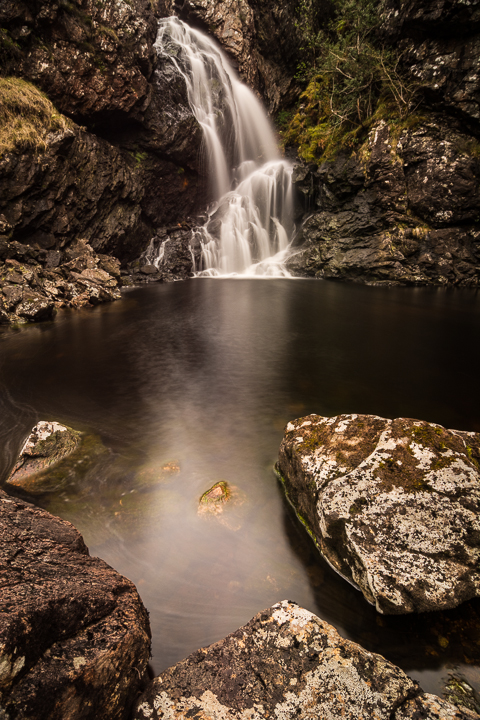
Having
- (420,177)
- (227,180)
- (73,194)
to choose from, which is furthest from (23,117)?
(420,177)

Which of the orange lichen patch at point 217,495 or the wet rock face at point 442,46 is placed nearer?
the orange lichen patch at point 217,495

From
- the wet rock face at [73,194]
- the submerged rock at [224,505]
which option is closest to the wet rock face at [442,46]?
the wet rock face at [73,194]

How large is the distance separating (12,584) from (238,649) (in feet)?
3.77

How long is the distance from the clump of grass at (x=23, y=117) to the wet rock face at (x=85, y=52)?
29.2 inches

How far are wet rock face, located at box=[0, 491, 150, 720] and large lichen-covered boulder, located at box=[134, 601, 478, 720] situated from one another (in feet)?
0.73

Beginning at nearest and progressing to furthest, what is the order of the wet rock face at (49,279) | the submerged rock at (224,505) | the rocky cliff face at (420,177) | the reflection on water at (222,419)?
the reflection on water at (222,419), the submerged rock at (224,505), the wet rock face at (49,279), the rocky cliff face at (420,177)

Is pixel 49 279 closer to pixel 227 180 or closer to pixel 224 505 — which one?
pixel 224 505

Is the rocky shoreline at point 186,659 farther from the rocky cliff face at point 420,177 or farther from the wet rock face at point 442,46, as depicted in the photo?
the wet rock face at point 442,46

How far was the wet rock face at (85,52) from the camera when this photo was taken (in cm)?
1250

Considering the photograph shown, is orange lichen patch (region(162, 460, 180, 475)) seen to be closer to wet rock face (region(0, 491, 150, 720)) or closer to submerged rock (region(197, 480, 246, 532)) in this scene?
submerged rock (region(197, 480, 246, 532))

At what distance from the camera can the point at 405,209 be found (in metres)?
16.6

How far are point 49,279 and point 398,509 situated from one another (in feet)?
46.1

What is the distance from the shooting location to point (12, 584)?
1499 mm

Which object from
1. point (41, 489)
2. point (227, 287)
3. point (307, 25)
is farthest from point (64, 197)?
point (307, 25)
